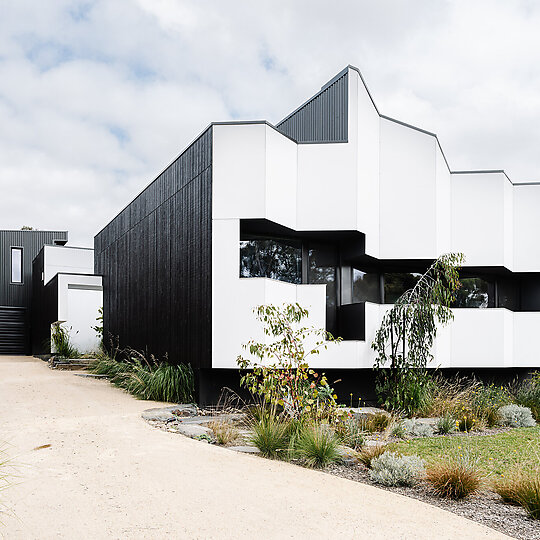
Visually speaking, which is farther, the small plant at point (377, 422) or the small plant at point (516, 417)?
the small plant at point (516, 417)

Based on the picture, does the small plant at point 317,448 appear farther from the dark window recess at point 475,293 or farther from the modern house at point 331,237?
the dark window recess at point 475,293

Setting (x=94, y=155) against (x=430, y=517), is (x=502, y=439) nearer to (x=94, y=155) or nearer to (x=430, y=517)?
(x=430, y=517)

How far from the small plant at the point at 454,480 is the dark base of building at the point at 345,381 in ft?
14.5

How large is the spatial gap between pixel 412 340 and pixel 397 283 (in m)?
3.13

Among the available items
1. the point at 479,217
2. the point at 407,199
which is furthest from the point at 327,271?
the point at 479,217

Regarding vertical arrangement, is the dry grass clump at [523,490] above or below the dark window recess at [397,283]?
below

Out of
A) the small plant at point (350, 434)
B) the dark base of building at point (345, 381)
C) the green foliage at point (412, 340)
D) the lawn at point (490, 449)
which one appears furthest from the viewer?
the dark base of building at point (345, 381)

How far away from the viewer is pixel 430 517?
5043 mm

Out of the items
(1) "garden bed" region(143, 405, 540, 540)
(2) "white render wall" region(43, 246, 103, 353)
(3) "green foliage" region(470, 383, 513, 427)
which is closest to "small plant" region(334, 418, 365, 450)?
(1) "garden bed" region(143, 405, 540, 540)

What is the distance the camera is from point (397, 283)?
1352 centimetres

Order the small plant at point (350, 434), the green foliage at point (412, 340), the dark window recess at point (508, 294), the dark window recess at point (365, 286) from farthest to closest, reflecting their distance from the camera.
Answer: the dark window recess at point (508, 294)
the dark window recess at point (365, 286)
the green foliage at point (412, 340)
the small plant at point (350, 434)

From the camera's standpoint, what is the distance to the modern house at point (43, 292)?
2292 cm

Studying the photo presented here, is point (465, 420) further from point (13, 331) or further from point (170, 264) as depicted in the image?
point (13, 331)

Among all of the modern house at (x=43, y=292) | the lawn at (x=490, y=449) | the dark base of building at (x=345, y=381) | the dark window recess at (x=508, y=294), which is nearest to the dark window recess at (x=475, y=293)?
the dark window recess at (x=508, y=294)
